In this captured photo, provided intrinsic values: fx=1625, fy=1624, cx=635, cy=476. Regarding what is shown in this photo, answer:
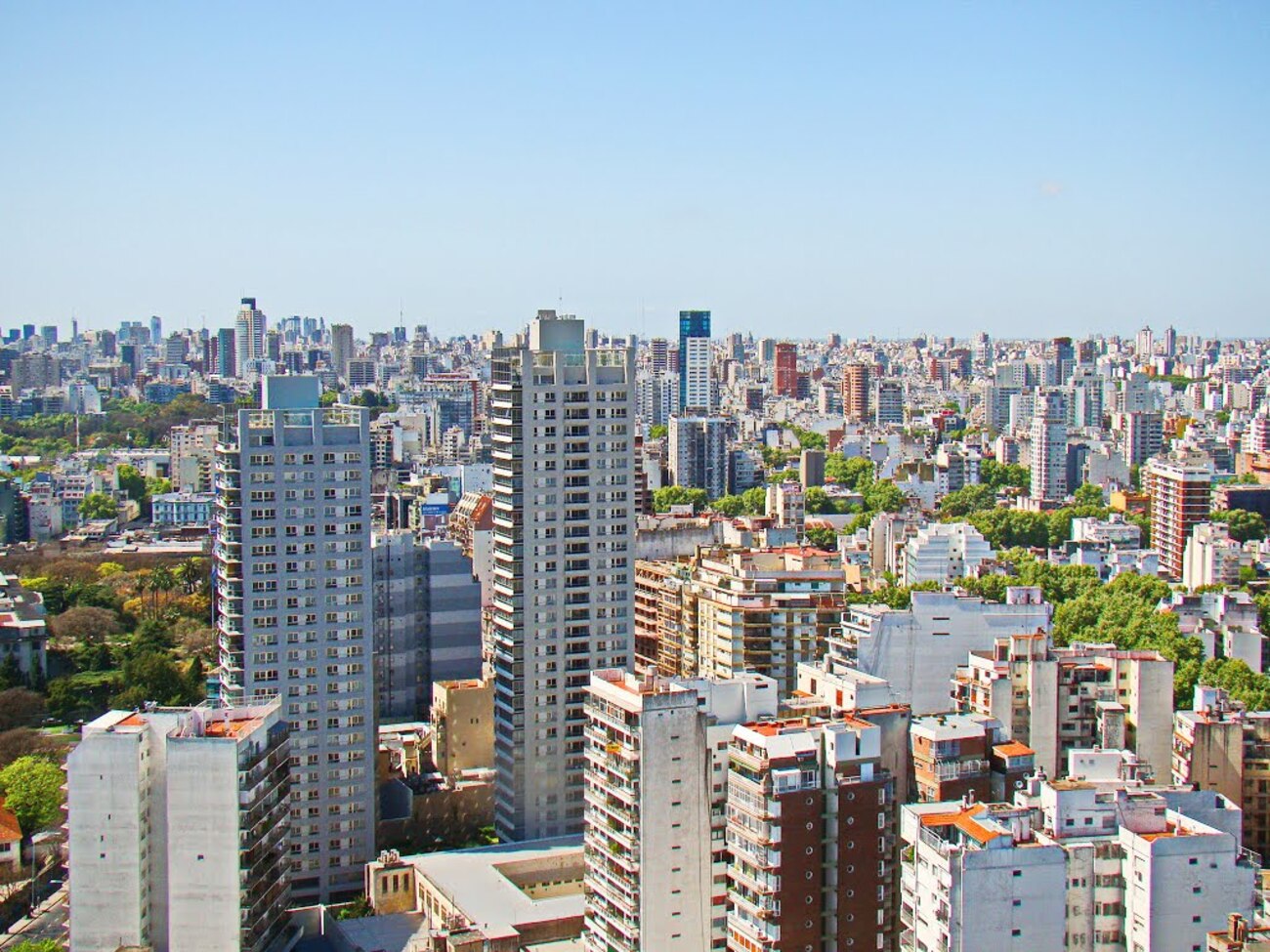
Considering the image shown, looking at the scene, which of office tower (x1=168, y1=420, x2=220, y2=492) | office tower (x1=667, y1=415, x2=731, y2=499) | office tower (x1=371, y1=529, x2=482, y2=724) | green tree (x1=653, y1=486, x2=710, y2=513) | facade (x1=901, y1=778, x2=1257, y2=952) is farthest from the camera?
office tower (x1=667, y1=415, x2=731, y2=499)

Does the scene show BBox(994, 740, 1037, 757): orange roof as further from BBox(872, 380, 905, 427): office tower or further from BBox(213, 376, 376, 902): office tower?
BBox(872, 380, 905, 427): office tower

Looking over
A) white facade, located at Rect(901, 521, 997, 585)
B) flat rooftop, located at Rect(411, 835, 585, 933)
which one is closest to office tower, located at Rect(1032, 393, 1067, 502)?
white facade, located at Rect(901, 521, 997, 585)

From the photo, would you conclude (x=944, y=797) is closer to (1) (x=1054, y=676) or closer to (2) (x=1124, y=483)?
(1) (x=1054, y=676)

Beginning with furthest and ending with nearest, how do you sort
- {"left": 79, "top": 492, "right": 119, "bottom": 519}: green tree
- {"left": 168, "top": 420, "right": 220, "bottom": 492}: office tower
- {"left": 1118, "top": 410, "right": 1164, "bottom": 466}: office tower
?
{"left": 1118, "top": 410, "right": 1164, "bottom": 466}: office tower, {"left": 168, "top": 420, "right": 220, "bottom": 492}: office tower, {"left": 79, "top": 492, "right": 119, "bottom": 519}: green tree

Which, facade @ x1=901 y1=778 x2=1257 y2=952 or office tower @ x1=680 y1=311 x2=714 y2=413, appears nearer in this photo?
facade @ x1=901 y1=778 x2=1257 y2=952

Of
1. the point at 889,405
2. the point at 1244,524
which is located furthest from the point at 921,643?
the point at 889,405

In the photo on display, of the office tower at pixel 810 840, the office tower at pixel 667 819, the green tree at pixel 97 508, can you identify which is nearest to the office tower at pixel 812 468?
the green tree at pixel 97 508

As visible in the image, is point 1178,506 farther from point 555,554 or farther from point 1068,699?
point 555,554
